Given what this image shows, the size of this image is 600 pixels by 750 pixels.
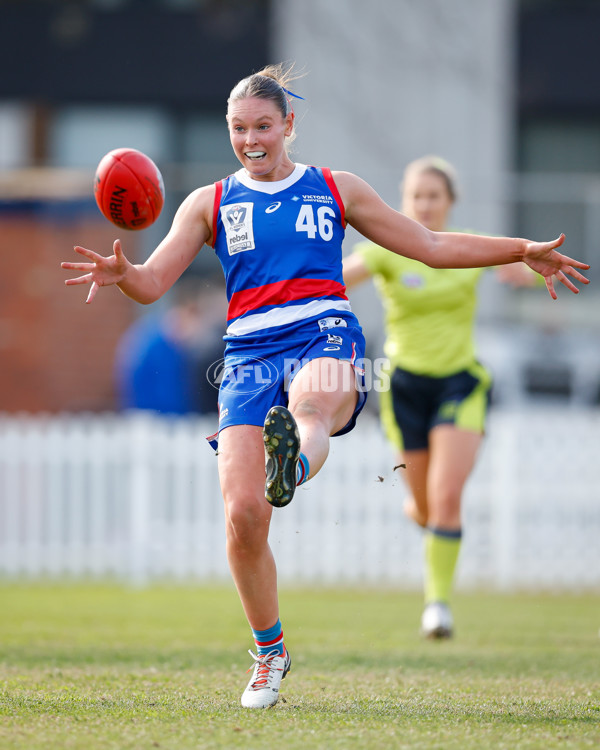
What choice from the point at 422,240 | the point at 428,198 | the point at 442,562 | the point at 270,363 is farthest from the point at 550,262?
the point at 442,562

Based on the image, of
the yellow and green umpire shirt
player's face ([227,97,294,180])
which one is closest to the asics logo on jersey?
player's face ([227,97,294,180])

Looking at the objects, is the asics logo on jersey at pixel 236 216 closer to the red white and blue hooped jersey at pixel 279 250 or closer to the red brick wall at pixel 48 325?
the red white and blue hooped jersey at pixel 279 250

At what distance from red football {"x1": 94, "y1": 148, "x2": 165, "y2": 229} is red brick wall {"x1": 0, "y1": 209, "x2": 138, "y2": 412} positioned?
994 centimetres

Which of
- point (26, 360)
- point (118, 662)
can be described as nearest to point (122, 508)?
point (26, 360)

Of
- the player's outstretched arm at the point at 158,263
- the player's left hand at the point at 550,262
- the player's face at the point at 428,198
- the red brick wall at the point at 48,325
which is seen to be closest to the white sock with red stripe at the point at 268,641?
the player's outstretched arm at the point at 158,263

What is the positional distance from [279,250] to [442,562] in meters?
3.00

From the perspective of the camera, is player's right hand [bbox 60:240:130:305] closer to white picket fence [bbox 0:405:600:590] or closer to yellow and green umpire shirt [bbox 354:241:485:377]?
yellow and green umpire shirt [bbox 354:241:485:377]

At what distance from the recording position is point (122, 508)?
1118cm

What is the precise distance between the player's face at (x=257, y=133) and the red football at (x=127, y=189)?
0.50 metres

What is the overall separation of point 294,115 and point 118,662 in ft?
9.13

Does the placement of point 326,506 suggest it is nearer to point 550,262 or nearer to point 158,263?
point 550,262

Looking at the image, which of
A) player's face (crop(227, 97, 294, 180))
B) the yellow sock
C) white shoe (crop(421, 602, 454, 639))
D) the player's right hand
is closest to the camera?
the player's right hand

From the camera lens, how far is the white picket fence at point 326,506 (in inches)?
431

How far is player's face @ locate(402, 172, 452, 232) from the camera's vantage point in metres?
6.74
